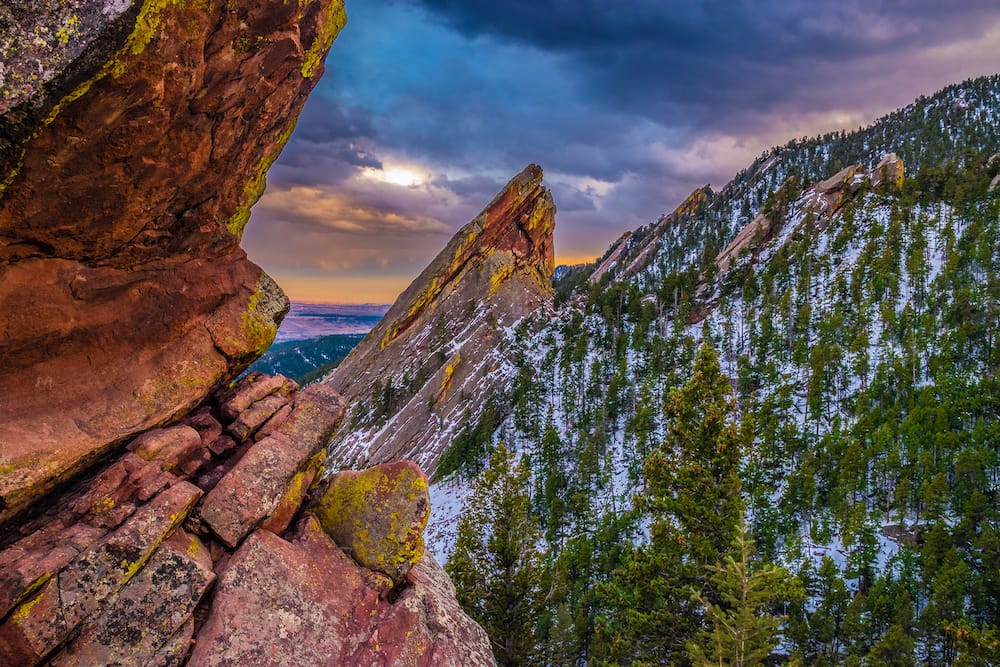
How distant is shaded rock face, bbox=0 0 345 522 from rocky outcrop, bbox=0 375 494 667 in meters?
0.95

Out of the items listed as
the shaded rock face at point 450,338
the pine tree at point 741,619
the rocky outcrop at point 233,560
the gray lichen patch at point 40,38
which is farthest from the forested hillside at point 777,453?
the gray lichen patch at point 40,38

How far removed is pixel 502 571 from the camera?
86.0 feet

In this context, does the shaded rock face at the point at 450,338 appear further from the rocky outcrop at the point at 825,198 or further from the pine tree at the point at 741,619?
the pine tree at the point at 741,619

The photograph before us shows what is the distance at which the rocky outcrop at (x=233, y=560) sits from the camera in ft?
26.9

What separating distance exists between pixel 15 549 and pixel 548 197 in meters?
140

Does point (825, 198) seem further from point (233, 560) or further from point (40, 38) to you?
point (40, 38)

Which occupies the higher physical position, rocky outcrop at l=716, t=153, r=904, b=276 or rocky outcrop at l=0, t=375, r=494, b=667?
rocky outcrop at l=716, t=153, r=904, b=276

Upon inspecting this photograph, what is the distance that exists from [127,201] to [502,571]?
23.9m

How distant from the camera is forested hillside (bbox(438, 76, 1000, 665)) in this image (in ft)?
65.1

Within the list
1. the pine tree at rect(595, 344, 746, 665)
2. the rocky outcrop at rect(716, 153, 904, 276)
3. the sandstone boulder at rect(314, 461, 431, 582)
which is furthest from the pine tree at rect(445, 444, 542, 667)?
the rocky outcrop at rect(716, 153, 904, 276)

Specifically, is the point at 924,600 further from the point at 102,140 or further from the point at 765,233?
the point at 765,233

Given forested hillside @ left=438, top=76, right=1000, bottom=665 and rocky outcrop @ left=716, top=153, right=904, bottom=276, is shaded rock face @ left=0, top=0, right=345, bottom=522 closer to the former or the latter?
forested hillside @ left=438, top=76, right=1000, bottom=665

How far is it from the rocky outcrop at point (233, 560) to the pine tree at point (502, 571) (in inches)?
488

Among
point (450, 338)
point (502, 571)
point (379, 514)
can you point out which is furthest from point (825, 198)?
point (379, 514)
